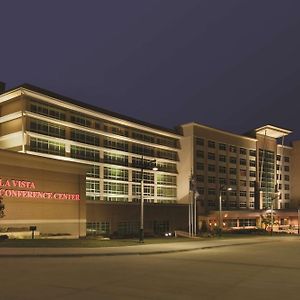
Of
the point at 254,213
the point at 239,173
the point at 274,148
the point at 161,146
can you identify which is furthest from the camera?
the point at 274,148

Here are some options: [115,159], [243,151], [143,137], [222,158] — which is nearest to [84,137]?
[115,159]

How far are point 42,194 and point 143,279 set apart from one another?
39.9 metres

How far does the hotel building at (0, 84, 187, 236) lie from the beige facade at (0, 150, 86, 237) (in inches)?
222

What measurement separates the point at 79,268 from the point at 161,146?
79225 mm

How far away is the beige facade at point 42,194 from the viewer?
5175 centimetres

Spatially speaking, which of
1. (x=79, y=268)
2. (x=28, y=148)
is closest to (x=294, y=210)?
(x=28, y=148)

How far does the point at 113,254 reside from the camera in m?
29.6

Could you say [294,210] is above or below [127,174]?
below

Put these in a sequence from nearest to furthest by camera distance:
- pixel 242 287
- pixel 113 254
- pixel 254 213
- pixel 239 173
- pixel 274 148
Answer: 1. pixel 242 287
2. pixel 113 254
3. pixel 254 213
4. pixel 239 173
5. pixel 274 148

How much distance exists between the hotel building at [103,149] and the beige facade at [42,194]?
5.63 m

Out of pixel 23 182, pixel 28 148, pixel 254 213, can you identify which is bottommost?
pixel 254 213

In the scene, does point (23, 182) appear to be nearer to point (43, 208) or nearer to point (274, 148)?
point (43, 208)

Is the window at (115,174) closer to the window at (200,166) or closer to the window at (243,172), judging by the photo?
the window at (200,166)

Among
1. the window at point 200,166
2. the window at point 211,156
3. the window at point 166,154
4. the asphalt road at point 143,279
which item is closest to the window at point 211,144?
the window at point 211,156
